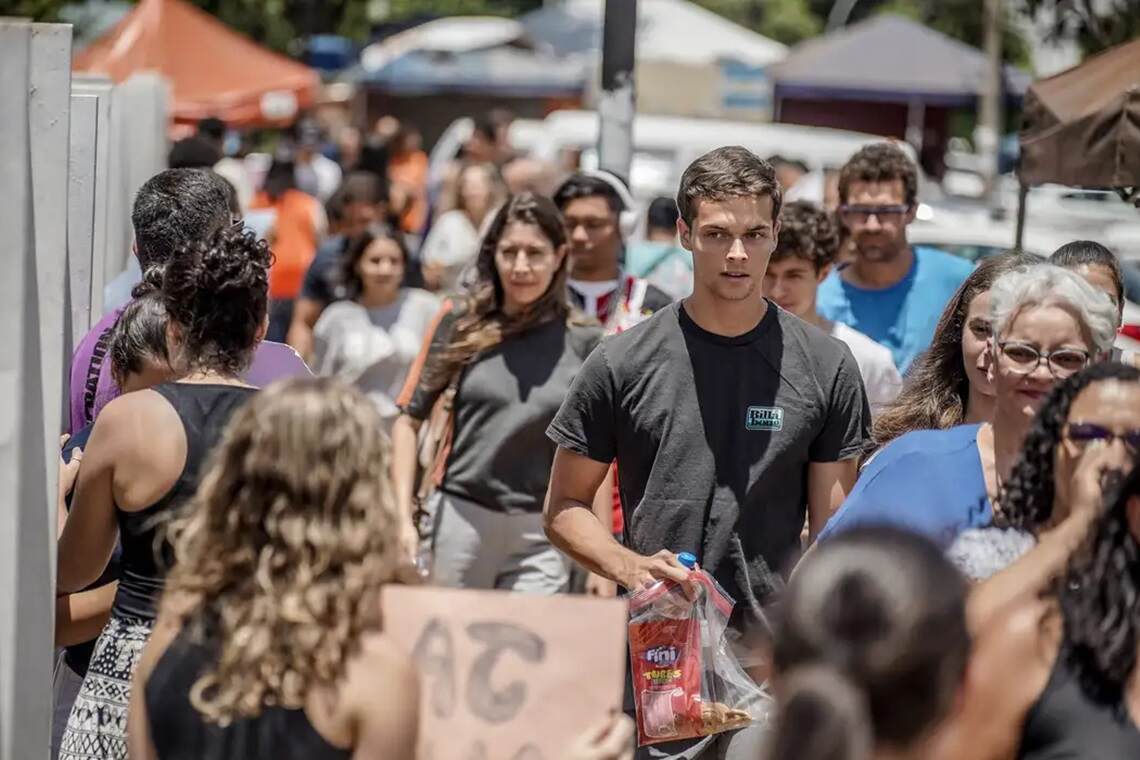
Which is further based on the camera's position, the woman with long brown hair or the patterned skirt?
the woman with long brown hair

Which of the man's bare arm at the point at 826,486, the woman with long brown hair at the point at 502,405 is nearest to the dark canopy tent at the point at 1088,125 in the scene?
the woman with long brown hair at the point at 502,405

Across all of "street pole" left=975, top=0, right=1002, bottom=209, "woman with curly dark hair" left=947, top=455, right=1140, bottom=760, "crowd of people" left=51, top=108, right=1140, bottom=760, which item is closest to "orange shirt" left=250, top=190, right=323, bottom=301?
"crowd of people" left=51, top=108, right=1140, bottom=760

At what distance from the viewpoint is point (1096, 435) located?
10.9 feet

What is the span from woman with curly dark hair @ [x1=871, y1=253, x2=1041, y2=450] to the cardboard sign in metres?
2.00

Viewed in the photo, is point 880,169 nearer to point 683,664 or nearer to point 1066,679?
point 683,664

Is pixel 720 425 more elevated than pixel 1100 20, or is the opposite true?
pixel 1100 20

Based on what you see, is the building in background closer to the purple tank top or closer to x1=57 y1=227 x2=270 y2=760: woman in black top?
the purple tank top

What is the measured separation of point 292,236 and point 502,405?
274 inches

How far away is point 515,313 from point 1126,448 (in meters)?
3.71

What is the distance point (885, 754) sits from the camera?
8.23 ft

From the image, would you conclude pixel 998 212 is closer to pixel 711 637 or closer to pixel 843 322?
pixel 843 322

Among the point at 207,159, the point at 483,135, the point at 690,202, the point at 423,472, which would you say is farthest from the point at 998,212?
the point at 690,202

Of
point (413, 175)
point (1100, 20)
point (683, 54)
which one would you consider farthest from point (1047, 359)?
point (683, 54)

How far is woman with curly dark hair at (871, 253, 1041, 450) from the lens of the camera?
4887mm
